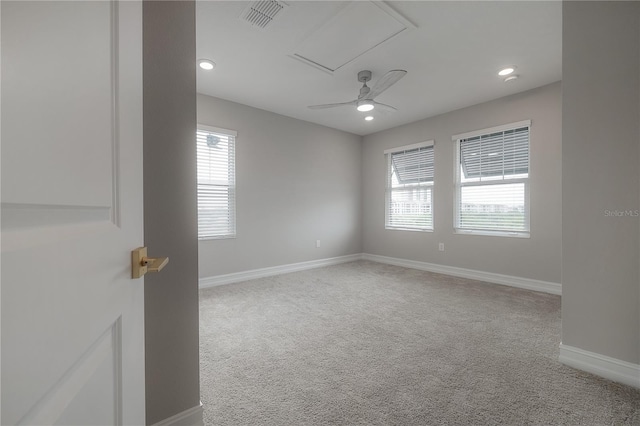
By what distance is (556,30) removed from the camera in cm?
235

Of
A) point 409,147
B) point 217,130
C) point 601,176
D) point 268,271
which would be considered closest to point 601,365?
point 601,176

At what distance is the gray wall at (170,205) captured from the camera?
1143 millimetres

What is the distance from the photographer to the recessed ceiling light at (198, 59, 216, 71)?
9.18 feet

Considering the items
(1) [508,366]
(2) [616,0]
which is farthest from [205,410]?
(2) [616,0]

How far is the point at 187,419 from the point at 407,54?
3276 mm

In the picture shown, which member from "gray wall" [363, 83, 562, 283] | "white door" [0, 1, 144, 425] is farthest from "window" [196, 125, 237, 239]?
"white door" [0, 1, 144, 425]

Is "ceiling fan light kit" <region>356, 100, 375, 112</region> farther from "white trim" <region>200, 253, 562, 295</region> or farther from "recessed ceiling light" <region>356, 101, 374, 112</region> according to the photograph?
"white trim" <region>200, 253, 562, 295</region>

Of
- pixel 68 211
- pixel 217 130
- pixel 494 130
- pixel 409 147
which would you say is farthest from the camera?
pixel 409 147

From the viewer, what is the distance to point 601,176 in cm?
174

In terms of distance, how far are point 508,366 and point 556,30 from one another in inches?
110

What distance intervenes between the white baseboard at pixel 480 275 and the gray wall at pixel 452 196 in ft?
0.21

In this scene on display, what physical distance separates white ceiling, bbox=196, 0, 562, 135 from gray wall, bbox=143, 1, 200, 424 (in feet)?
3.77

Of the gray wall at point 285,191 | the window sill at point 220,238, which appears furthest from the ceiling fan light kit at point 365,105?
the window sill at point 220,238

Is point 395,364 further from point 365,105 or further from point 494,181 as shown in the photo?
point 494,181
